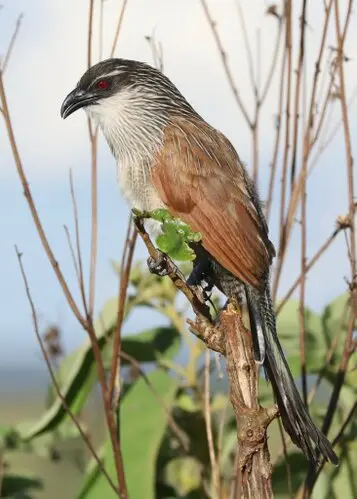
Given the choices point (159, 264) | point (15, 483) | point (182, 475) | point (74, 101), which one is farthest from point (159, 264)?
point (15, 483)

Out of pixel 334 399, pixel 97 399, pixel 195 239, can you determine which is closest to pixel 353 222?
pixel 334 399

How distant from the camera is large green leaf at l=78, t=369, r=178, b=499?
3.16 m

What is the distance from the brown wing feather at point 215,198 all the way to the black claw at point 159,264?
0.22m

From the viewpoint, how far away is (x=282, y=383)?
2551mm

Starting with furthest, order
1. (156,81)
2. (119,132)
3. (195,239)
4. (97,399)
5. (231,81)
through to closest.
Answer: (97,399) < (156,81) < (119,132) < (231,81) < (195,239)

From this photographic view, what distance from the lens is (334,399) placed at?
2.91 metres

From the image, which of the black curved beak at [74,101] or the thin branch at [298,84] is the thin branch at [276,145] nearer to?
the thin branch at [298,84]

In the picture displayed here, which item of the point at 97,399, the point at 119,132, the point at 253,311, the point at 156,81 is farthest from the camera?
the point at 97,399

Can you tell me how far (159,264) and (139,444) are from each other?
93 cm

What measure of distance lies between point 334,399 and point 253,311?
435 millimetres

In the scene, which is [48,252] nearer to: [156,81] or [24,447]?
[156,81]

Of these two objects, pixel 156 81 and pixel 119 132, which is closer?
pixel 119 132

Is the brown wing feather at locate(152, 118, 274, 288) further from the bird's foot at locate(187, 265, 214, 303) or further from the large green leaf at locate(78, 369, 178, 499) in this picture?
the large green leaf at locate(78, 369, 178, 499)

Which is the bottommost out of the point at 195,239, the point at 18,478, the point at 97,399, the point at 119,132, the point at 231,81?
the point at 18,478
